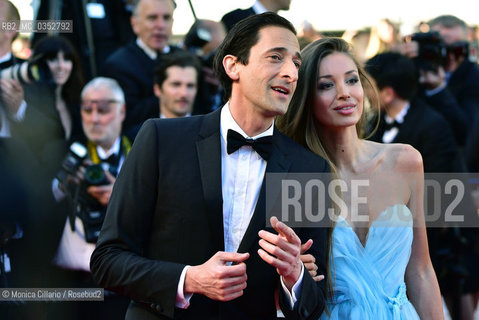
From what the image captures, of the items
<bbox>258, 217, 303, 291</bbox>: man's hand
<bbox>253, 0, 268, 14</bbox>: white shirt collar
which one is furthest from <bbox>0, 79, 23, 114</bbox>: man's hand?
<bbox>258, 217, 303, 291</bbox>: man's hand

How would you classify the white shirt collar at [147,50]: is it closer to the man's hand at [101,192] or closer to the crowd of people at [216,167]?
the crowd of people at [216,167]

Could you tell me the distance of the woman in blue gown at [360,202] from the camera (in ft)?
10.0

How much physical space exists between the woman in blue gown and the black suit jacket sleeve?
834mm

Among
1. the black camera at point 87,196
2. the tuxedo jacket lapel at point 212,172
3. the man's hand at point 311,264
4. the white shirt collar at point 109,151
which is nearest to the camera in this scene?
the tuxedo jacket lapel at point 212,172

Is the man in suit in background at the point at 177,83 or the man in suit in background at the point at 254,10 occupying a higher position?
the man in suit in background at the point at 254,10

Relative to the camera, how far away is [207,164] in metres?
2.62

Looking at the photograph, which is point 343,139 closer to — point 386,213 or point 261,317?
point 386,213

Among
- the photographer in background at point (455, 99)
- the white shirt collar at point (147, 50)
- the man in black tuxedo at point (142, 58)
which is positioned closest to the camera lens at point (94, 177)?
the man in black tuxedo at point (142, 58)

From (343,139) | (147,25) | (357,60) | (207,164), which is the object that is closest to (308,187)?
(207,164)

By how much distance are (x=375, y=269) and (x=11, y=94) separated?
98.5 inches

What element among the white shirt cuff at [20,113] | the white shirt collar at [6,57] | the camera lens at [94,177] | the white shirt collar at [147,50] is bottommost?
the camera lens at [94,177]

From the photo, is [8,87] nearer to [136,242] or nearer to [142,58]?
[142,58]

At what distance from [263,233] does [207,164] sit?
0.41 m

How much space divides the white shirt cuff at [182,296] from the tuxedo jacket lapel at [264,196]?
24 cm
